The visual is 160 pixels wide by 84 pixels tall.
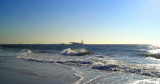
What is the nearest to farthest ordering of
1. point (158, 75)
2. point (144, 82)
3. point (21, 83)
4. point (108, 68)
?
point (21, 83) < point (144, 82) < point (158, 75) < point (108, 68)

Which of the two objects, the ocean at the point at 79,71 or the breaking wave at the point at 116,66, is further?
the breaking wave at the point at 116,66

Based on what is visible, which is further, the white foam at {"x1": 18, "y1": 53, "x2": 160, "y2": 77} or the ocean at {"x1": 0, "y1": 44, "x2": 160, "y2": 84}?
the white foam at {"x1": 18, "y1": 53, "x2": 160, "y2": 77}

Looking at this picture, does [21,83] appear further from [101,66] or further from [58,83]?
[101,66]

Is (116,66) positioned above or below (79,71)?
above

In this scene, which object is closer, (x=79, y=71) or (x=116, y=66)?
(x=79, y=71)

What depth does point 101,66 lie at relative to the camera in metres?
12.2

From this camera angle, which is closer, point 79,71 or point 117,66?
point 79,71

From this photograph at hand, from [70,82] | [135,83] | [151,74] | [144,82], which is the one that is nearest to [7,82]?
[70,82]

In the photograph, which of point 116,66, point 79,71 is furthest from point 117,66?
point 79,71

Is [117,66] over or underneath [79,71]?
over

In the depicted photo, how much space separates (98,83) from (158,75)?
464 cm

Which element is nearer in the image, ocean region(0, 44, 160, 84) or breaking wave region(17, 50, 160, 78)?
ocean region(0, 44, 160, 84)

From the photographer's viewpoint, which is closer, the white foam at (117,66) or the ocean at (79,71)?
the ocean at (79,71)

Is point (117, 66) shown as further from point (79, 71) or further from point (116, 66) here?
point (79, 71)
